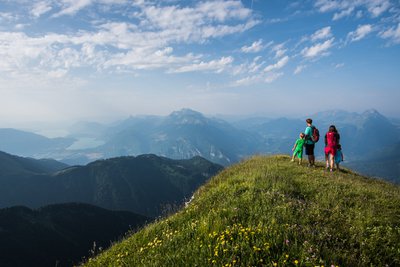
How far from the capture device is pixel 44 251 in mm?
111750

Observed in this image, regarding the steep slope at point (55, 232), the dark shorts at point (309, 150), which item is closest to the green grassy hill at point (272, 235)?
the dark shorts at point (309, 150)

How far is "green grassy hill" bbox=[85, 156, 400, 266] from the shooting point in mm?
5695

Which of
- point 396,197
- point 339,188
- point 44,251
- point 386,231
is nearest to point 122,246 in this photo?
point 386,231

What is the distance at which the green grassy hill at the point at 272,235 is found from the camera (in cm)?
570

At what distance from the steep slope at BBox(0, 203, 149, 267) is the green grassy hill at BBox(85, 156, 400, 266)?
314 feet

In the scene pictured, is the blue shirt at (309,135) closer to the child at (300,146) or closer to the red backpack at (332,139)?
the child at (300,146)

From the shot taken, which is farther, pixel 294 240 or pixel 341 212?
pixel 341 212

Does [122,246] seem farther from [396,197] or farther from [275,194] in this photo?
[396,197]

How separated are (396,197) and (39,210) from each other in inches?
6228

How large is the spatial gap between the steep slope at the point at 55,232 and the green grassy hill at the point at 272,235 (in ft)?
314

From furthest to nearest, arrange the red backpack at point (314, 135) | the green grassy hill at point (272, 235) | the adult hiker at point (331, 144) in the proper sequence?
the red backpack at point (314, 135), the adult hiker at point (331, 144), the green grassy hill at point (272, 235)

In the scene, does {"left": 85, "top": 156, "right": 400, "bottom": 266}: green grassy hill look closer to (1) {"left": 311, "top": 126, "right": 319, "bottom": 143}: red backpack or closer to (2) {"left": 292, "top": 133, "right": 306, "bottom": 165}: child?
(2) {"left": 292, "top": 133, "right": 306, "bottom": 165}: child

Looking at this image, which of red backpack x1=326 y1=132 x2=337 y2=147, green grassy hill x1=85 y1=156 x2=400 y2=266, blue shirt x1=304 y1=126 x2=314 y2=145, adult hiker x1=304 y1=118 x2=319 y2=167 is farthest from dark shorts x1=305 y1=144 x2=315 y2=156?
green grassy hill x1=85 y1=156 x2=400 y2=266

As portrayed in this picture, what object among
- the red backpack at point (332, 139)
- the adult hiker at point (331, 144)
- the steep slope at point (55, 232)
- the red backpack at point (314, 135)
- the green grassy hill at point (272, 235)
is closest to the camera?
the green grassy hill at point (272, 235)
